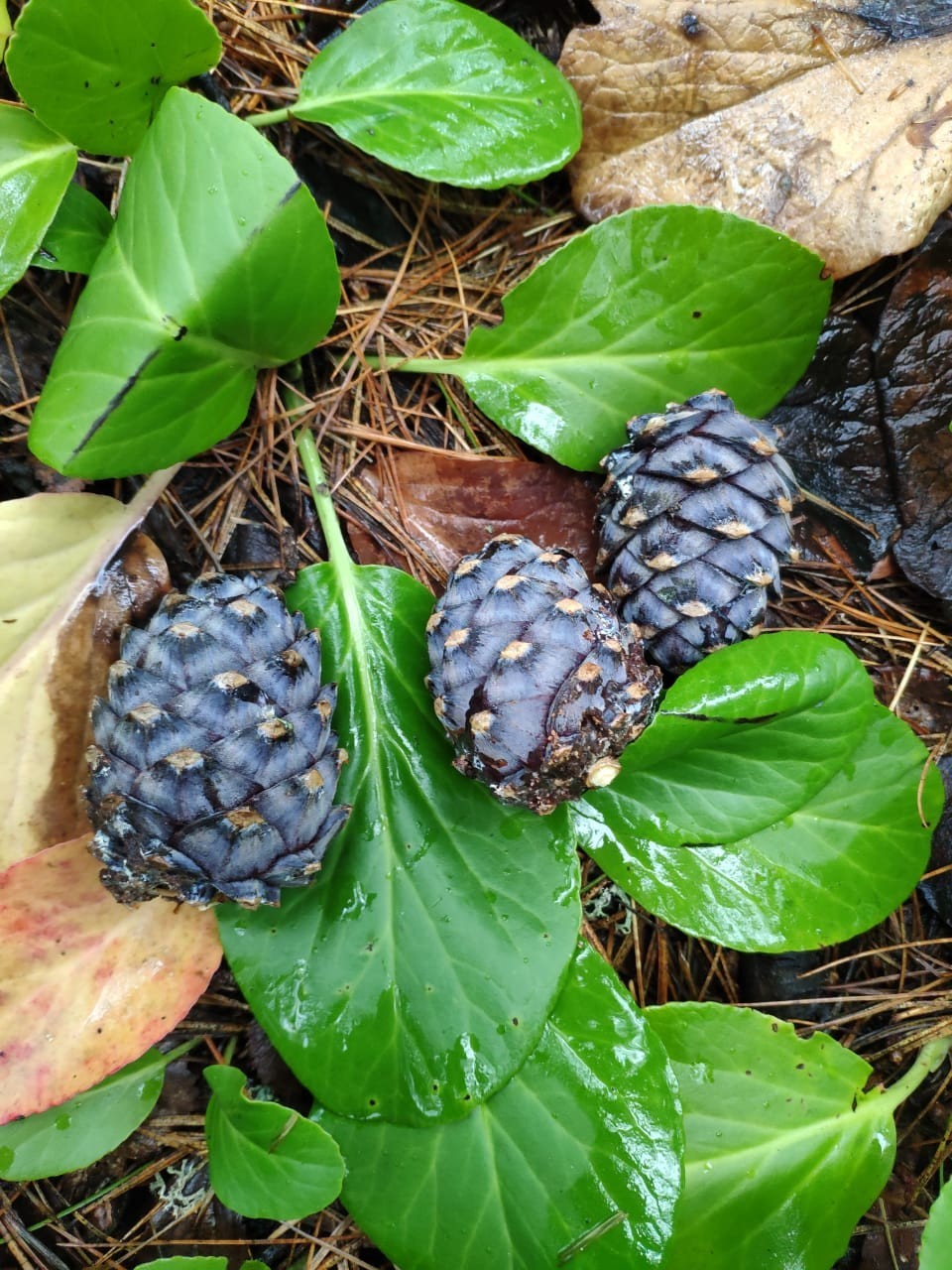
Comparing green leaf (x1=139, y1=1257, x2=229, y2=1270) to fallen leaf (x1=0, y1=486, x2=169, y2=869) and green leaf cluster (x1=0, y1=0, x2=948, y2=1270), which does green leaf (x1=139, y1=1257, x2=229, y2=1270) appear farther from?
fallen leaf (x1=0, y1=486, x2=169, y2=869)

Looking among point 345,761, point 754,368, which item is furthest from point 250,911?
point 754,368

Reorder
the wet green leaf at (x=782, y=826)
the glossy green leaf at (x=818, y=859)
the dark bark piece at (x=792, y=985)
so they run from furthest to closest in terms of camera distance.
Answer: the dark bark piece at (x=792, y=985) → the glossy green leaf at (x=818, y=859) → the wet green leaf at (x=782, y=826)

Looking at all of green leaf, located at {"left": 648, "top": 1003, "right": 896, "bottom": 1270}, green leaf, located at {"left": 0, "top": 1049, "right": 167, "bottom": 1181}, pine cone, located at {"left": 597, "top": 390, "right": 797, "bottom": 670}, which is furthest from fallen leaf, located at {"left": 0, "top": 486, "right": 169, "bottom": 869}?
green leaf, located at {"left": 648, "top": 1003, "right": 896, "bottom": 1270}

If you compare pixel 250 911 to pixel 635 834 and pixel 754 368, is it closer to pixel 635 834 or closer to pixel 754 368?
pixel 635 834

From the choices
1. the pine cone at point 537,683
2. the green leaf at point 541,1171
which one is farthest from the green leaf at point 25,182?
the green leaf at point 541,1171

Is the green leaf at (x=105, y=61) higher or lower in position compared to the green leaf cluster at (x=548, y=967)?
higher

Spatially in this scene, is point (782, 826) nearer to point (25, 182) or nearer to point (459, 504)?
point (459, 504)

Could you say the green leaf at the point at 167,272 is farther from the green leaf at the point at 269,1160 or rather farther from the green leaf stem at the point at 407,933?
the green leaf at the point at 269,1160
